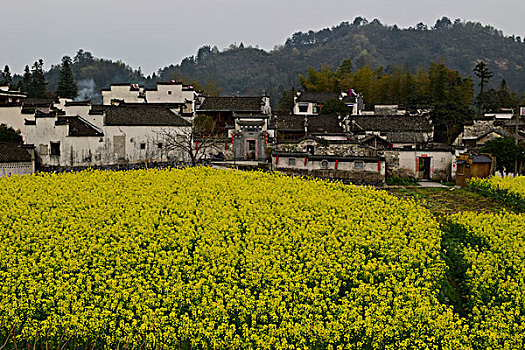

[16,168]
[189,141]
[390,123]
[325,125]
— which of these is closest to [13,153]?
[16,168]

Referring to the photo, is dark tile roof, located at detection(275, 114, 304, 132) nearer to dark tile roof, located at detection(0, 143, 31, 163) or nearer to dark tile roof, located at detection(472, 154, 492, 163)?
dark tile roof, located at detection(472, 154, 492, 163)

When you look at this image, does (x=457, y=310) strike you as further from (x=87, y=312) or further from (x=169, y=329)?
(x=87, y=312)

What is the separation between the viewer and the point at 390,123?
44.2 meters

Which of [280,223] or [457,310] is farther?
[280,223]

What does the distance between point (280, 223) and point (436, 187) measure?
1671cm

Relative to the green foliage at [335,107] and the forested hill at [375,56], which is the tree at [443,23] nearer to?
the forested hill at [375,56]

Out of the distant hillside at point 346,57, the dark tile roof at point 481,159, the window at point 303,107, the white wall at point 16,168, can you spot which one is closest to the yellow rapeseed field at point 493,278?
the dark tile roof at point 481,159

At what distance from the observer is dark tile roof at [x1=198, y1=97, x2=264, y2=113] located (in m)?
42.8

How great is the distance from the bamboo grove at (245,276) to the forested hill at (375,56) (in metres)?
94.5

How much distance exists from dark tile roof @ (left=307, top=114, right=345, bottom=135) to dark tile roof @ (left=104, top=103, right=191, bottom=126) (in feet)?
36.4

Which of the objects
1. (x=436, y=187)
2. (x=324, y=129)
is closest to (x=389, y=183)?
(x=436, y=187)

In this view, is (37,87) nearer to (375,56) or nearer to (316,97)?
(316,97)

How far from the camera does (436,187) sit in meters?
28.4

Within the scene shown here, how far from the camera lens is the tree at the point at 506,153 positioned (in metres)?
30.3
